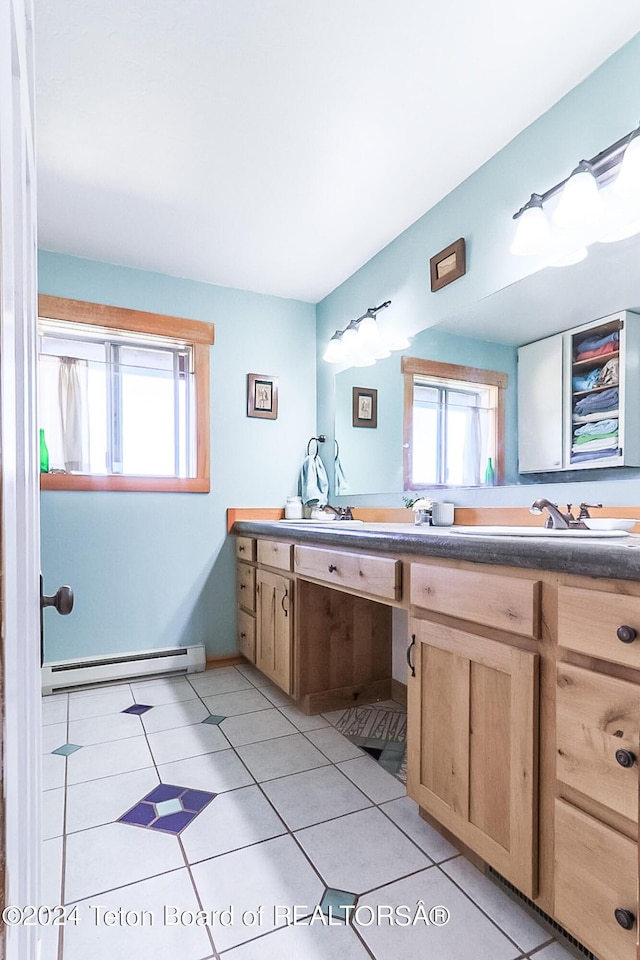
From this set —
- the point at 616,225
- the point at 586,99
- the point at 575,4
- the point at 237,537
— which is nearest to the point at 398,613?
the point at 237,537

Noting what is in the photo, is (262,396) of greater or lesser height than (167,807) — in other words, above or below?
above

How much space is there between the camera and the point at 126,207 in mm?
2320

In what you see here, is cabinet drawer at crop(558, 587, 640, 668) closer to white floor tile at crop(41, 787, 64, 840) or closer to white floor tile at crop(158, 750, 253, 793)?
white floor tile at crop(158, 750, 253, 793)

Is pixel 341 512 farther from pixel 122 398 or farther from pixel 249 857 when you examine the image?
pixel 249 857

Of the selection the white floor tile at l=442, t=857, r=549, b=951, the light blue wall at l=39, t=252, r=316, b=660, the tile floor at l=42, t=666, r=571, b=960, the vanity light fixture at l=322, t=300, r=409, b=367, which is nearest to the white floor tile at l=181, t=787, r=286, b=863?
the tile floor at l=42, t=666, r=571, b=960

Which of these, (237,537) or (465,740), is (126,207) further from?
(465,740)

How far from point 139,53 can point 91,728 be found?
2.49 m

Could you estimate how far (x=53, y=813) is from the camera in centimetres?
160

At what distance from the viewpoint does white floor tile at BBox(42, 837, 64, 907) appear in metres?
1.26

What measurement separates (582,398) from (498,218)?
0.81 meters

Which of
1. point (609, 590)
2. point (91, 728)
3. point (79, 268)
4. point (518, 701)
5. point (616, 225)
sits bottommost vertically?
point (91, 728)

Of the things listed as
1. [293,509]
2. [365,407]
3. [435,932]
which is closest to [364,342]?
[365,407]

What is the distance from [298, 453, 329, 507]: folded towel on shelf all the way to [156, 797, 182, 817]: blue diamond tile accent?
5.88ft

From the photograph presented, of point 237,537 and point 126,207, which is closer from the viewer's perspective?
point 126,207
